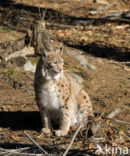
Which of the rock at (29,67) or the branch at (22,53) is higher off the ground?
the branch at (22,53)

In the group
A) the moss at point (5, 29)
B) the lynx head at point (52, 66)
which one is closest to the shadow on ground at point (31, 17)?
the moss at point (5, 29)

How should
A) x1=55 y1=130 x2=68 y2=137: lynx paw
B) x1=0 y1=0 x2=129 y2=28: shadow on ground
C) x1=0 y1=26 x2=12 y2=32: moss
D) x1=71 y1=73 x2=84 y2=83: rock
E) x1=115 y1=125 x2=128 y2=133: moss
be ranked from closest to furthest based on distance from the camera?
x1=55 y1=130 x2=68 y2=137: lynx paw → x1=115 y1=125 x2=128 y2=133: moss → x1=71 y1=73 x2=84 y2=83: rock → x1=0 y1=26 x2=12 y2=32: moss → x1=0 y1=0 x2=129 y2=28: shadow on ground

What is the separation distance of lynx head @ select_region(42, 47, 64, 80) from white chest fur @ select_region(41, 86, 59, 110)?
22cm

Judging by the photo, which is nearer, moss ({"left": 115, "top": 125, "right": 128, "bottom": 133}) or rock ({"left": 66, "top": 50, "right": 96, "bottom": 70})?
moss ({"left": 115, "top": 125, "right": 128, "bottom": 133})

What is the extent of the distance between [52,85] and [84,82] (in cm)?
361

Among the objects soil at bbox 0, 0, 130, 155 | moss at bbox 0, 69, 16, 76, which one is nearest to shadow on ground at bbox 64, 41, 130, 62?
soil at bbox 0, 0, 130, 155

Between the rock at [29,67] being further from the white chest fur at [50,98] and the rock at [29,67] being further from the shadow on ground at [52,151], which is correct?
the shadow on ground at [52,151]

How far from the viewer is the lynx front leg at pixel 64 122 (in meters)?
5.97

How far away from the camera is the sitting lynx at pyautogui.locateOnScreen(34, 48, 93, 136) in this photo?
18.7ft

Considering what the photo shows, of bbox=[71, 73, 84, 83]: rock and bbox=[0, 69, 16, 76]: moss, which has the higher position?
bbox=[0, 69, 16, 76]: moss

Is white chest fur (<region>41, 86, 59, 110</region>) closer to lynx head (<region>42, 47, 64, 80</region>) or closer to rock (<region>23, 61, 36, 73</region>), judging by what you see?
lynx head (<region>42, 47, 64, 80</region>)

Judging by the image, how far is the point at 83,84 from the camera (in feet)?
30.0

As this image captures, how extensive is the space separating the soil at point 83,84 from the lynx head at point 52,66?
1068 millimetres

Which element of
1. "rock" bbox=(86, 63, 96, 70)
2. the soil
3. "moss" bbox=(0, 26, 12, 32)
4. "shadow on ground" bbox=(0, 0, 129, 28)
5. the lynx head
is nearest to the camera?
the lynx head
